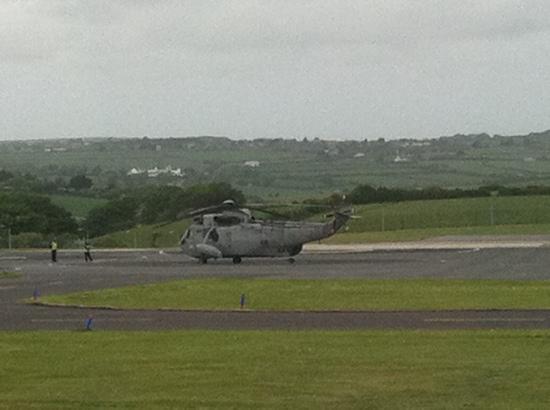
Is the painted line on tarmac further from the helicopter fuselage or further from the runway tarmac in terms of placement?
the helicopter fuselage

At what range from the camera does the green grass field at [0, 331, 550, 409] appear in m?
15.4

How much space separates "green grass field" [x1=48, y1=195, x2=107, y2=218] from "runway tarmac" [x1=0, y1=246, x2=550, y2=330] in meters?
41.6

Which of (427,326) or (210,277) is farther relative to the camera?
(210,277)

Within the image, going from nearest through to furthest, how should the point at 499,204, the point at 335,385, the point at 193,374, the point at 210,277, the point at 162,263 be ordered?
the point at 335,385 < the point at 193,374 < the point at 210,277 < the point at 162,263 < the point at 499,204

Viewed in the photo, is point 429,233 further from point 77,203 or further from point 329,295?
point 77,203

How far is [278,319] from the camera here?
91.8 feet

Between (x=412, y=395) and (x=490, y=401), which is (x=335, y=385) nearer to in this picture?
(x=412, y=395)

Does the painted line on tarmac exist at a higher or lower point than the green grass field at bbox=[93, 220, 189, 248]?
higher

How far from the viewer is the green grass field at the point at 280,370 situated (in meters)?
15.4

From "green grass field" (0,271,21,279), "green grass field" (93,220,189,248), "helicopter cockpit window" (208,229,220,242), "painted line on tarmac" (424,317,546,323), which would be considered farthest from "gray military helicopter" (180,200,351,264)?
"painted line on tarmac" (424,317,546,323)

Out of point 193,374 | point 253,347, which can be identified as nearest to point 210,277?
point 253,347

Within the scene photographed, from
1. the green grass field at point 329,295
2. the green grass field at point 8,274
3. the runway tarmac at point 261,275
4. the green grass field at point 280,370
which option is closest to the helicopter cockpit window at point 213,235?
the runway tarmac at point 261,275

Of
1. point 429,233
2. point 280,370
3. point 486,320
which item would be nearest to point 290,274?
point 486,320

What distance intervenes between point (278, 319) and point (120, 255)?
36.7 metres
